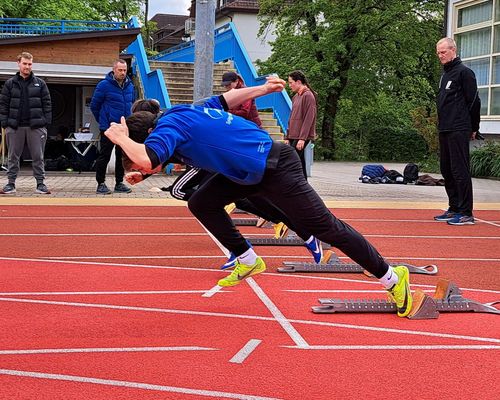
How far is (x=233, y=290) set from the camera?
6316 mm

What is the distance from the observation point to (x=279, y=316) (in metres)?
5.40

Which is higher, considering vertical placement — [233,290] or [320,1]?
[320,1]

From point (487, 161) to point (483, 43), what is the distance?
425cm

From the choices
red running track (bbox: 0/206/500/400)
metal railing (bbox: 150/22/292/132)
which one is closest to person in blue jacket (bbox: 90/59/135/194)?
metal railing (bbox: 150/22/292/132)

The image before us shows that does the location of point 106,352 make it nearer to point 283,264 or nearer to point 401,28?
point 283,264

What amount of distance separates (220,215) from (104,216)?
5.68 meters

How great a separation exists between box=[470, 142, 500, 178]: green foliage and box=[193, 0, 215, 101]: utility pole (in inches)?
409

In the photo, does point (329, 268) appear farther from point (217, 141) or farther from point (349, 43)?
point (349, 43)

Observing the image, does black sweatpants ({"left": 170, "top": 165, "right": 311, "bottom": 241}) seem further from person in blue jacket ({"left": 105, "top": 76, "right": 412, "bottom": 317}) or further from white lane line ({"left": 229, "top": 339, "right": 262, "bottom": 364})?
white lane line ({"left": 229, "top": 339, "right": 262, "bottom": 364})

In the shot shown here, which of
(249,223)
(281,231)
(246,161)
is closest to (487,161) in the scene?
(249,223)

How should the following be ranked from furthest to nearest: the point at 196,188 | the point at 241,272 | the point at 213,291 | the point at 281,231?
the point at 281,231 < the point at 196,188 < the point at 213,291 < the point at 241,272

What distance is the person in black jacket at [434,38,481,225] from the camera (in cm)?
1076

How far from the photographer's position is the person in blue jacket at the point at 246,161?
4.69 m

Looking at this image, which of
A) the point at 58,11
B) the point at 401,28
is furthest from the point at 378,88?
the point at 58,11
